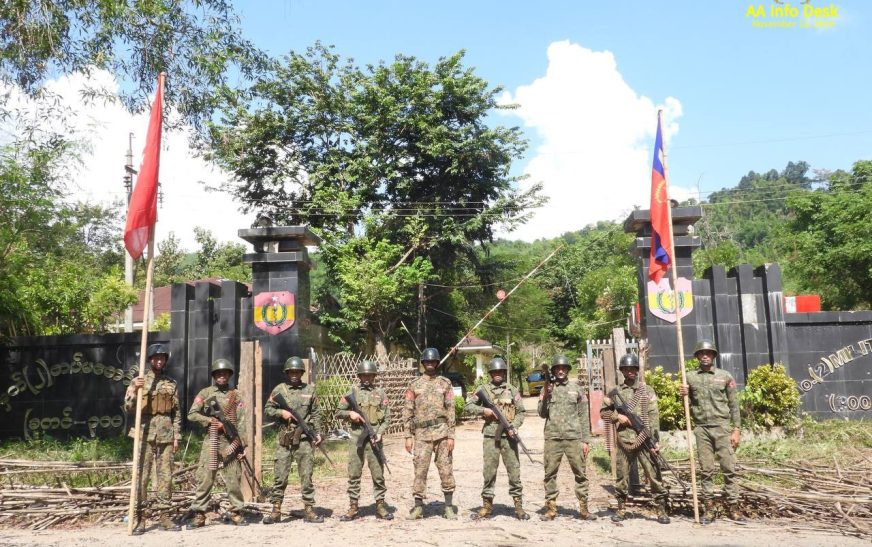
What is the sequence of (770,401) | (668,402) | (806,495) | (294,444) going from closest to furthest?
(806,495) < (294,444) < (668,402) < (770,401)

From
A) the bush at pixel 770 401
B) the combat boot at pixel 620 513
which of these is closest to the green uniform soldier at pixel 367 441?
the combat boot at pixel 620 513

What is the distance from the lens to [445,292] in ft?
77.9

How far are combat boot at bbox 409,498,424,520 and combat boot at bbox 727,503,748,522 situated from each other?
3.25 m

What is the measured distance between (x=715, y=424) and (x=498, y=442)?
235 cm

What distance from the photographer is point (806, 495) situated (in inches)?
275

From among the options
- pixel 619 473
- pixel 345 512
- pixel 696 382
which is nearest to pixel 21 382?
pixel 345 512

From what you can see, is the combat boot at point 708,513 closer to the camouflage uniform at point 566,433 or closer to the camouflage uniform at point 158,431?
the camouflage uniform at point 566,433

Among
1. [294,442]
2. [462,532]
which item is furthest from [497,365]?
[294,442]

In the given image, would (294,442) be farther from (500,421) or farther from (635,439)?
(635,439)

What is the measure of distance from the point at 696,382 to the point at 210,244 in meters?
34.5

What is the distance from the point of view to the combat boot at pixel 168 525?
7059 millimetres

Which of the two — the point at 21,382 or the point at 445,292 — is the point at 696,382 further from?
the point at 445,292

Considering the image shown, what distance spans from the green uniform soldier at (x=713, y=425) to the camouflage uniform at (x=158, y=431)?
18.2 feet

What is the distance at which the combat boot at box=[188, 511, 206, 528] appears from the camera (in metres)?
7.18
